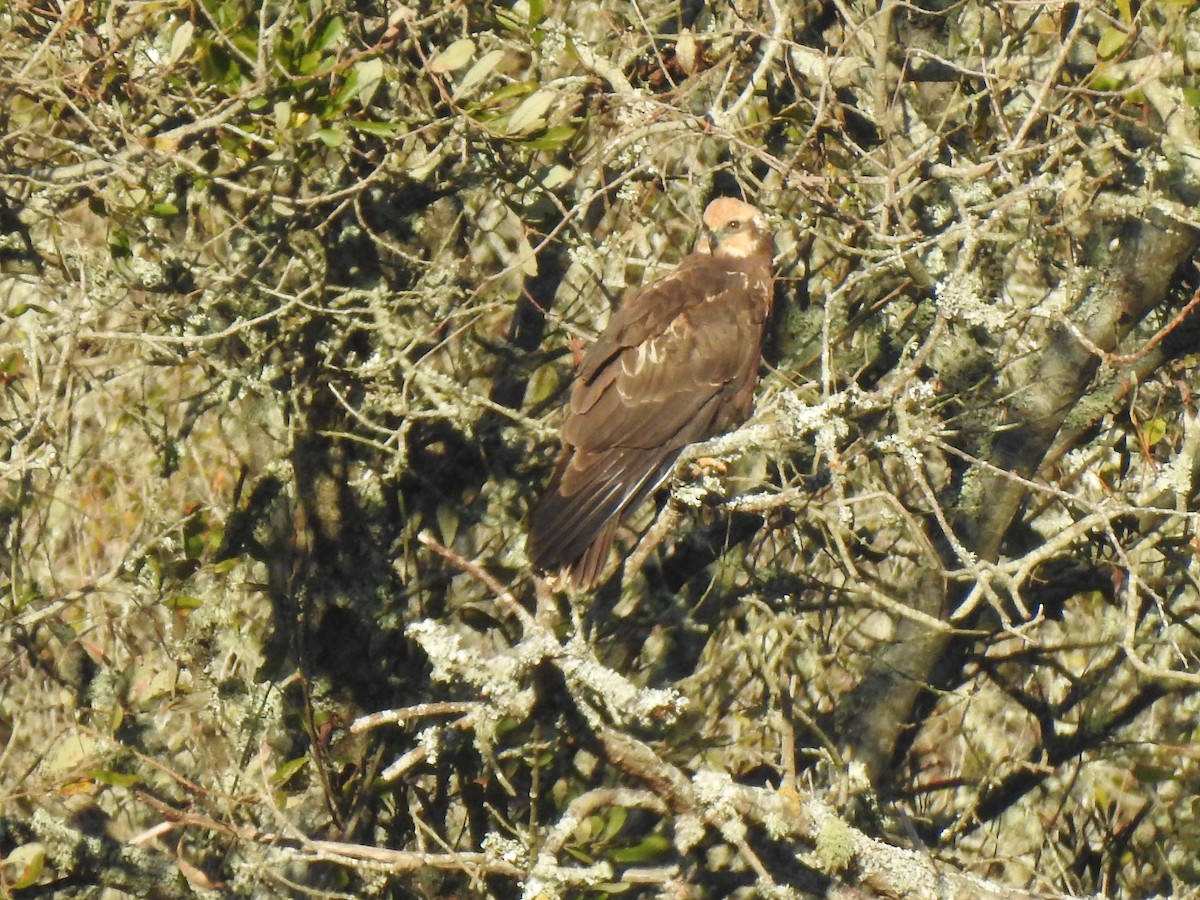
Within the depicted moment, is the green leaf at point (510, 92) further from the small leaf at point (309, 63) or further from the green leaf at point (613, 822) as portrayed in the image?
the green leaf at point (613, 822)

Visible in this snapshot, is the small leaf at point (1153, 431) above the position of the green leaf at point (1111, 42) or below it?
below

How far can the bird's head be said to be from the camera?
14.8ft

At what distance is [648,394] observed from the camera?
4.53m

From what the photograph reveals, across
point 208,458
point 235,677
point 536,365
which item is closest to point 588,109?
point 536,365

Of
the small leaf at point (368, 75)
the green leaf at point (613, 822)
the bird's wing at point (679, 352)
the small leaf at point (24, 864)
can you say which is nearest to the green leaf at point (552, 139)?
the small leaf at point (368, 75)

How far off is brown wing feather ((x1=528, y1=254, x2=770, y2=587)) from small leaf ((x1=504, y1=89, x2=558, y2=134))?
94cm

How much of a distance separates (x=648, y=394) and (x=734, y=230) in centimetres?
59

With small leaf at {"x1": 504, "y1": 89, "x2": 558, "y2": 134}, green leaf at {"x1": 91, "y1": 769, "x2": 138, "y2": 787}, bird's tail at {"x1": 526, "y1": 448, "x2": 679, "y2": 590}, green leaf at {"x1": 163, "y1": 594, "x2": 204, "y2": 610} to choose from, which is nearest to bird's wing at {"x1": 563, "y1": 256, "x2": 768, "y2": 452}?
bird's tail at {"x1": 526, "y1": 448, "x2": 679, "y2": 590}

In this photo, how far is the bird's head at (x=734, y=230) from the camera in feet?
14.8

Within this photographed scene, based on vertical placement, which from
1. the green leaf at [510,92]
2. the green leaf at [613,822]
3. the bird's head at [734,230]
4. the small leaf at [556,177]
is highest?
the green leaf at [510,92]

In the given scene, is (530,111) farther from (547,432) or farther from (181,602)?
(181,602)

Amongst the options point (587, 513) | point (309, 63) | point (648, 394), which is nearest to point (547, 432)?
point (587, 513)

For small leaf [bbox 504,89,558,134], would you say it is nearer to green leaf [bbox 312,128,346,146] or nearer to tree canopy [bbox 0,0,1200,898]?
tree canopy [bbox 0,0,1200,898]

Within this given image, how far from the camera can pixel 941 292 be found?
338 cm
